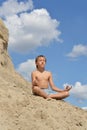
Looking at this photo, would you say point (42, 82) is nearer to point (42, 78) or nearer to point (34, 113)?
point (42, 78)

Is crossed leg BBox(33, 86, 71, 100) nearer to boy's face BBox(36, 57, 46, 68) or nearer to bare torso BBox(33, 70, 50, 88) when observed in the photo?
bare torso BBox(33, 70, 50, 88)

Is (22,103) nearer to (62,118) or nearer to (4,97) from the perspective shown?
(4,97)

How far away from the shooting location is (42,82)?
373 inches

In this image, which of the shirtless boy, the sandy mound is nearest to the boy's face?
the shirtless boy

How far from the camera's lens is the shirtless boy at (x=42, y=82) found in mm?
8914

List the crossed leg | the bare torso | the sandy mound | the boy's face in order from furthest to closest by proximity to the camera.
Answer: the boy's face, the bare torso, the crossed leg, the sandy mound

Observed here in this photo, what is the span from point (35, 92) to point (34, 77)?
655 mm

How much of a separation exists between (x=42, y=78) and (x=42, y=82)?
0.11 m

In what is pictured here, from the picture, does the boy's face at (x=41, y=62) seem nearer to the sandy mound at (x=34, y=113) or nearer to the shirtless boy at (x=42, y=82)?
the shirtless boy at (x=42, y=82)

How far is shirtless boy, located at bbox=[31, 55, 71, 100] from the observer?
8.91 m

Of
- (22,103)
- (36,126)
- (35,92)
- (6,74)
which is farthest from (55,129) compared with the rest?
(6,74)

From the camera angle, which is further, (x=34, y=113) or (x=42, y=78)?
(x=42, y=78)

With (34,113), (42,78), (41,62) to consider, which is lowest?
(34,113)

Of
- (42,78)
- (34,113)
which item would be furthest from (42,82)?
(34,113)
